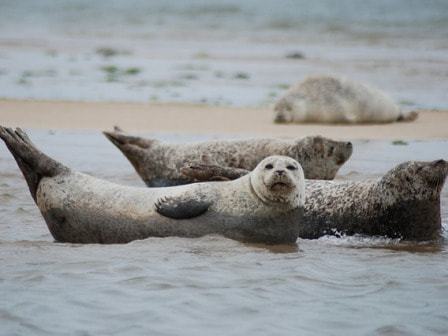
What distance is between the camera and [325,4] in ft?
137

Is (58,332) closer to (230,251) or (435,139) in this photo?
(230,251)

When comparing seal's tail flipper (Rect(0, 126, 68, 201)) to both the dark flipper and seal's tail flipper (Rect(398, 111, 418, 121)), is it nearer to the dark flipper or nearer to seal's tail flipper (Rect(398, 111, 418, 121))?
the dark flipper

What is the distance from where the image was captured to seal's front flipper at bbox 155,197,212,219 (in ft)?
20.6

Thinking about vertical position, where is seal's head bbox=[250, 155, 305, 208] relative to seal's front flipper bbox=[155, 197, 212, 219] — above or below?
above

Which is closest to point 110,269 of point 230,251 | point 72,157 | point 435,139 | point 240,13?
point 230,251

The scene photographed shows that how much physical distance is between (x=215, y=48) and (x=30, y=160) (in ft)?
73.7

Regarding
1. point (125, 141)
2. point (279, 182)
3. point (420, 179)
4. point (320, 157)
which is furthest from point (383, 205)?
point (125, 141)

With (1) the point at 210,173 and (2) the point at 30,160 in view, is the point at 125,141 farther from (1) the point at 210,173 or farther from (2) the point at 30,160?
(2) the point at 30,160

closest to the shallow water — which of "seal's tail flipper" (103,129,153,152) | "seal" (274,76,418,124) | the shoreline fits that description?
"seal's tail flipper" (103,129,153,152)

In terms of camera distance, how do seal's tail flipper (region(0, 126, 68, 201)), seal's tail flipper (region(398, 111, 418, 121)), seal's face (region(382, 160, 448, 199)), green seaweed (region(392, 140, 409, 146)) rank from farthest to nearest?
seal's tail flipper (region(398, 111, 418, 121))
green seaweed (region(392, 140, 409, 146))
seal's face (region(382, 160, 448, 199))
seal's tail flipper (region(0, 126, 68, 201))

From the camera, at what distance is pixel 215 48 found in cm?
2869

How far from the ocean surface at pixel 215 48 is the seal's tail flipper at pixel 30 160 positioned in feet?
29.0

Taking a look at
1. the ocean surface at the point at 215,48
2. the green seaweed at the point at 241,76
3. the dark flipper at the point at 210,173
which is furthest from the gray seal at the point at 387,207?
the green seaweed at the point at 241,76

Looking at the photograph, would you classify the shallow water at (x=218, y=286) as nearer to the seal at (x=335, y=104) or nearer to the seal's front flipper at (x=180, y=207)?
the seal's front flipper at (x=180, y=207)
